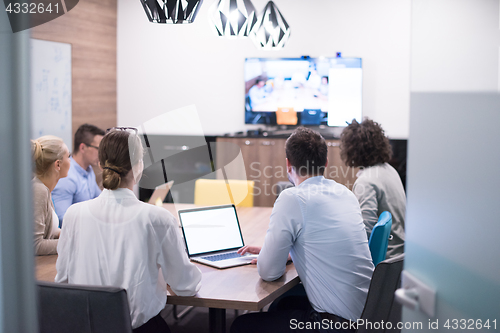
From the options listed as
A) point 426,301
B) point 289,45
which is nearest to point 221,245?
point 426,301

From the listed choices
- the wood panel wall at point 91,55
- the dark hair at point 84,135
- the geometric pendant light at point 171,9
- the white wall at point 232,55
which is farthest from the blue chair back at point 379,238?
the wood panel wall at point 91,55

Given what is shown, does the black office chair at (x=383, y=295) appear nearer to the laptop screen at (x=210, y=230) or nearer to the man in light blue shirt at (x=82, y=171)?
the laptop screen at (x=210, y=230)

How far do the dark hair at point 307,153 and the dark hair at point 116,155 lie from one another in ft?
2.16

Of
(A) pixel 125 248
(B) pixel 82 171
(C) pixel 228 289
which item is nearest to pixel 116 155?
(A) pixel 125 248

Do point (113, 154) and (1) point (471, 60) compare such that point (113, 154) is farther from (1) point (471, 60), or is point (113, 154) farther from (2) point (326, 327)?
(1) point (471, 60)

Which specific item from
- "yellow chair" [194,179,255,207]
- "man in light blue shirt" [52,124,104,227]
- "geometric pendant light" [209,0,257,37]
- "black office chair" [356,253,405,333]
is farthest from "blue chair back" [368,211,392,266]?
"man in light blue shirt" [52,124,104,227]

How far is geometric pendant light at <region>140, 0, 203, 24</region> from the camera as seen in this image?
2.13 meters

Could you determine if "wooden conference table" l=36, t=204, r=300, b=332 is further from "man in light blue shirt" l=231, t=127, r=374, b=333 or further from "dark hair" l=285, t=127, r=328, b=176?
"dark hair" l=285, t=127, r=328, b=176

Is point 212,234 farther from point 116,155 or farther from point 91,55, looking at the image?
point 91,55

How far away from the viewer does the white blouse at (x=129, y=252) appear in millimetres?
1694

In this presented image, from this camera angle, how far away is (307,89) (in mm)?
5336

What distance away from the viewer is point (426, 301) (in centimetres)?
115

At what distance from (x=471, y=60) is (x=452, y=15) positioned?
0.12 meters

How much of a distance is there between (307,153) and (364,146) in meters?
0.74
